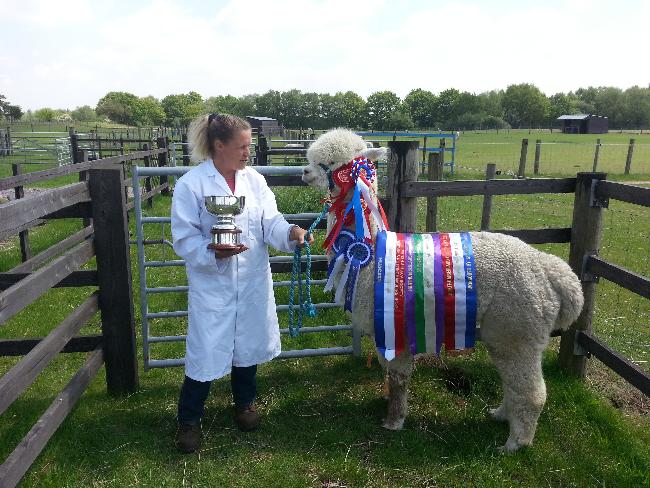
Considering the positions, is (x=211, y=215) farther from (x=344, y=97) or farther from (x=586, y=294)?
(x=344, y=97)

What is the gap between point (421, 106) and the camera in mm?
97438

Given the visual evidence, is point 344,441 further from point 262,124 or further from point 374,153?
point 262,124

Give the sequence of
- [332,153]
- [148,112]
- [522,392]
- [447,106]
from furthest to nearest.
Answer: [148,112] → [447,106] → [332,153] → [522,392]

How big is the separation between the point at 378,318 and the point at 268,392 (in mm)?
1332

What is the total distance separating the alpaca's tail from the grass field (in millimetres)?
880

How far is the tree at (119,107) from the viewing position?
108 metres

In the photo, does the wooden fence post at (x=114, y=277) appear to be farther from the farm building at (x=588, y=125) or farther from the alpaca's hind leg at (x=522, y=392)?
the farm building at (x=588, y=125)

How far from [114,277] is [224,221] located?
1.37 metres

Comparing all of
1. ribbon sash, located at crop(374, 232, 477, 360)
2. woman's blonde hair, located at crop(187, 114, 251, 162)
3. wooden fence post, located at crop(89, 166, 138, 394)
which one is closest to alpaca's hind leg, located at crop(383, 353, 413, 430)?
ribbon sash, located at crop(374, 232, 477, 360)

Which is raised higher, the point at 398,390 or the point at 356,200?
the point at 356,200

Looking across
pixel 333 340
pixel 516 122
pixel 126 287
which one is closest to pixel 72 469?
pixel 126 287

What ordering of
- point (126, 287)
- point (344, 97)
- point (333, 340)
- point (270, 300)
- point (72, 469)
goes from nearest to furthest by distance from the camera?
1. point (72, 469)
2. point (270, 300)
3. point (126, 287)
4. point (333, 340)
5. point (344, 97)

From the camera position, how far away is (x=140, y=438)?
11.2 feet

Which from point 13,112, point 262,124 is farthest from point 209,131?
point 13,112
